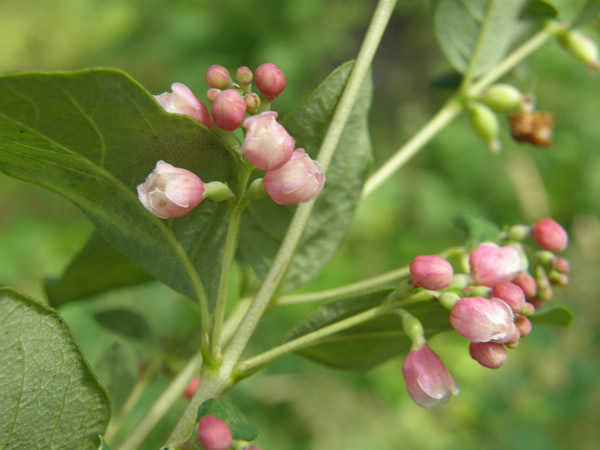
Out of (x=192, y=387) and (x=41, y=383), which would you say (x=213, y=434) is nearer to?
(x=41, y=383)

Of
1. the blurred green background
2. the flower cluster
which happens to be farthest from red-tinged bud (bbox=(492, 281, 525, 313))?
the blurred green background

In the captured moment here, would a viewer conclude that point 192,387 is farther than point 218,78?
Yes

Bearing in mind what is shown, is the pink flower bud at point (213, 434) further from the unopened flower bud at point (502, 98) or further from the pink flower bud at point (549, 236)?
the unopened flower bud at point (502, 98)

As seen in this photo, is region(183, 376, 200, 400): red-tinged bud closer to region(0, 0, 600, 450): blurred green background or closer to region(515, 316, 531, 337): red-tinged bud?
region(0, 0, 600, 450): blurred green background

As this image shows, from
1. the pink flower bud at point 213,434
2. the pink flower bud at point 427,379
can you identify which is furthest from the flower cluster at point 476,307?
the pink flower bud at point 213,434

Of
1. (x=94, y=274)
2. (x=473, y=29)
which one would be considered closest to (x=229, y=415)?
(x=94, y=274)

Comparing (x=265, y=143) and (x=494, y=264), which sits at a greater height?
(x=265, y=143)
